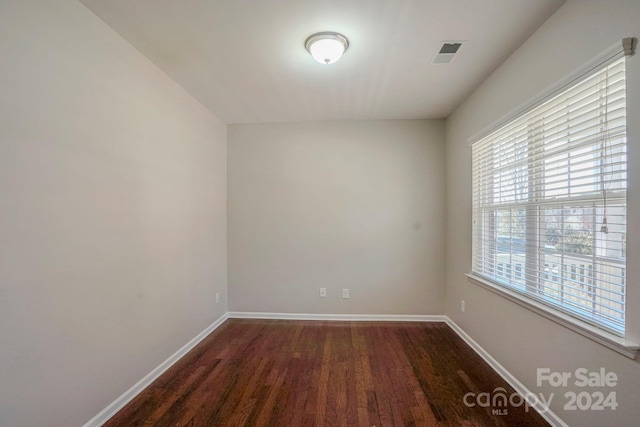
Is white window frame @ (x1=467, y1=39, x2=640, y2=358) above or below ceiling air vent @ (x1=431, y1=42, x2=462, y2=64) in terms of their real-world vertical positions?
below

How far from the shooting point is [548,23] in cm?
168

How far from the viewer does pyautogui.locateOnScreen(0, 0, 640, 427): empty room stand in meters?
1.34

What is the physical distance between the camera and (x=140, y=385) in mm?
2053

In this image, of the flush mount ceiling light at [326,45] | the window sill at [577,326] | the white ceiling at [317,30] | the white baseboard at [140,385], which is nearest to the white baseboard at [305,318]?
the white baseboard at [140,385]

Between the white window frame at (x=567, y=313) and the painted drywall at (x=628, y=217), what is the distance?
0.04 meters

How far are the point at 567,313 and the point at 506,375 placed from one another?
88 cm

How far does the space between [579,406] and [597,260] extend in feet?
2.75

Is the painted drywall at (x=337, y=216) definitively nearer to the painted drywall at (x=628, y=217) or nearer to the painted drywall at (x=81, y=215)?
the painted drywall at (x=628, y=217)

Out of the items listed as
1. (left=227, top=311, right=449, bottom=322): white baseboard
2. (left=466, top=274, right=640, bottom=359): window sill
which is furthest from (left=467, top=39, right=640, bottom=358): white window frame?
(left=227, top=311, right=449, bottom=322): white baseboard

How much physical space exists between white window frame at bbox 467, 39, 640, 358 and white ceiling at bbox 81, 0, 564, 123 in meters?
0.47

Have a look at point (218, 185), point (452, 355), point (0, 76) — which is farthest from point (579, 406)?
point (218, 185)

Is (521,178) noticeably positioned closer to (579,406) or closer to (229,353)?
(579,406)

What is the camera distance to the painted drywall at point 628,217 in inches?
47.9

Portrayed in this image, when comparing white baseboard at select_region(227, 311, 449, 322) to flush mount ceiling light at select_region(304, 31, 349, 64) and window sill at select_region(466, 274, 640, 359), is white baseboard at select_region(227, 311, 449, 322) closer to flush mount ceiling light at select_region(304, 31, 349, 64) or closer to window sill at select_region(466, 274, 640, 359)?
window sill at select_region(466, 274, 640, 359)
